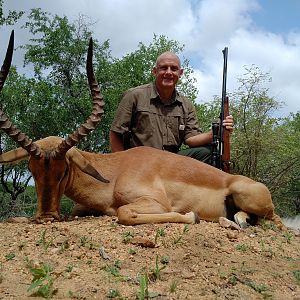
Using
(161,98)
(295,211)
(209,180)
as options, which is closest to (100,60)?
(295,211)

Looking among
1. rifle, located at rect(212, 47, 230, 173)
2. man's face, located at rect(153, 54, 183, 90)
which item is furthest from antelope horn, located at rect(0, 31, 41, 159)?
rifle, located at rect(212, 47, 230, 173)

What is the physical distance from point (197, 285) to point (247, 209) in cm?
268

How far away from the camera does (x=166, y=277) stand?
141 inches

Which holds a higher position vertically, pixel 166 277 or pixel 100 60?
pixel 100 60

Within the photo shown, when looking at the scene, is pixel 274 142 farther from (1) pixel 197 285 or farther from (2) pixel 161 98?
(1) pixel 197 285

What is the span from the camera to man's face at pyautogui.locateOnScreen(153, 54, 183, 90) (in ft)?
24.8

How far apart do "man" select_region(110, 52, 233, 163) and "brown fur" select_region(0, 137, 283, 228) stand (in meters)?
1.32

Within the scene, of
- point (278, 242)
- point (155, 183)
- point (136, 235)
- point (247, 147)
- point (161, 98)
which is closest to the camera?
point (136, 235)

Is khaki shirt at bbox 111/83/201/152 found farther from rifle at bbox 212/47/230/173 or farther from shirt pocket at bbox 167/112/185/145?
rifle at bbox 212/47/230/173

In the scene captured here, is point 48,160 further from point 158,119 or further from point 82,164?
point 158,119

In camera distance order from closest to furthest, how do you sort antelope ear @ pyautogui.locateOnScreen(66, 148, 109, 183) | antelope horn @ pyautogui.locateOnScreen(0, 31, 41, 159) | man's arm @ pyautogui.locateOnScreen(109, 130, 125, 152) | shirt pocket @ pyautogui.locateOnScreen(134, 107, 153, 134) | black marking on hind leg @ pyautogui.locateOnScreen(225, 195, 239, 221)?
antelope horn @ pyautogui.locateOnScreen(0, 31, 41, 159) < antelope ear @ pyautogui.locateOnScreen(66, 148, 109, 183) < black marking on hind leg @ pyautogui.locateOnScreen(225, 195, 239, 221) < shirt pocket @ pyautogui.locateOnScreen(134, 107, 153, 134) < man's arm @ pyautogui.locateOnScreen(109, 130, 125, 152)

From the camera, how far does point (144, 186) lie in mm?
5668

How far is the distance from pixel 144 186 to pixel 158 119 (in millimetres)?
2064

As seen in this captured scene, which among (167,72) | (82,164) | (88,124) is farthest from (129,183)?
(167,72)
